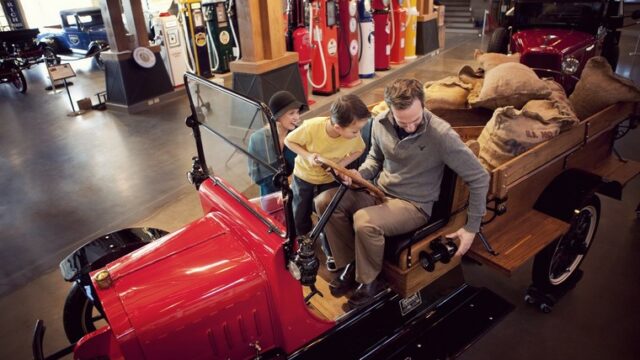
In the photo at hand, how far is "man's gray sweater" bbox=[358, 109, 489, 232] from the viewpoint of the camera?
1.94m

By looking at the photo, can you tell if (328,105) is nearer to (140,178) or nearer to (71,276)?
(140,178)

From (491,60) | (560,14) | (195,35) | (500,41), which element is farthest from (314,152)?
(195,35)

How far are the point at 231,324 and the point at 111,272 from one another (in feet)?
1.79

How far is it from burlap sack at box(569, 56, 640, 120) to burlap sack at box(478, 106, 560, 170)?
725mm

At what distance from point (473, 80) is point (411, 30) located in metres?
6.39

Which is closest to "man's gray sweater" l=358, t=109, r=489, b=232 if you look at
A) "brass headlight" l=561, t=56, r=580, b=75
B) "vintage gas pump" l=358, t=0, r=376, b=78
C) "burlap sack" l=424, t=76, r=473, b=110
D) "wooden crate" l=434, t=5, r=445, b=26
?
"burlap sack" l=424, t=76, r=473, b=110

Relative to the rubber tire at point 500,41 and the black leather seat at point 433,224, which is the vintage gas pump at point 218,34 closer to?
the rubber tire at point 500,41

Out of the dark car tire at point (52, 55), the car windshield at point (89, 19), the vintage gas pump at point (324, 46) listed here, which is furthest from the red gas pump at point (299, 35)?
the car windshield at point (89, 19)

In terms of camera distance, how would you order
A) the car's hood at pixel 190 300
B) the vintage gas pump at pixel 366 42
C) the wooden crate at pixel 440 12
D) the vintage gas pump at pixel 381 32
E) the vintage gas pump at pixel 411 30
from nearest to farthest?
1. the car's hood at pixel 190 300
2. the vintage gas pump at pixel 366 42
3. the vintage gas pump at pixel 381 32
4. the vintage gas pump at pixel 411 30
5. the wooden crate at pixel 440 12

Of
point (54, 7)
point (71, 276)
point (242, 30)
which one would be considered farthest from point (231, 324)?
point (54, 7)

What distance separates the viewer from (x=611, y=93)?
2793 mm

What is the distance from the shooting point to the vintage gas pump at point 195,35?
8.51 m

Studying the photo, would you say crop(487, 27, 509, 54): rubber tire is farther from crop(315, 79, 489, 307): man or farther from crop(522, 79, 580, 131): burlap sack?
crop(315, 79, 489, 307): man

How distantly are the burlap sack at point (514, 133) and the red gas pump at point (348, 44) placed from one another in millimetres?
5341
